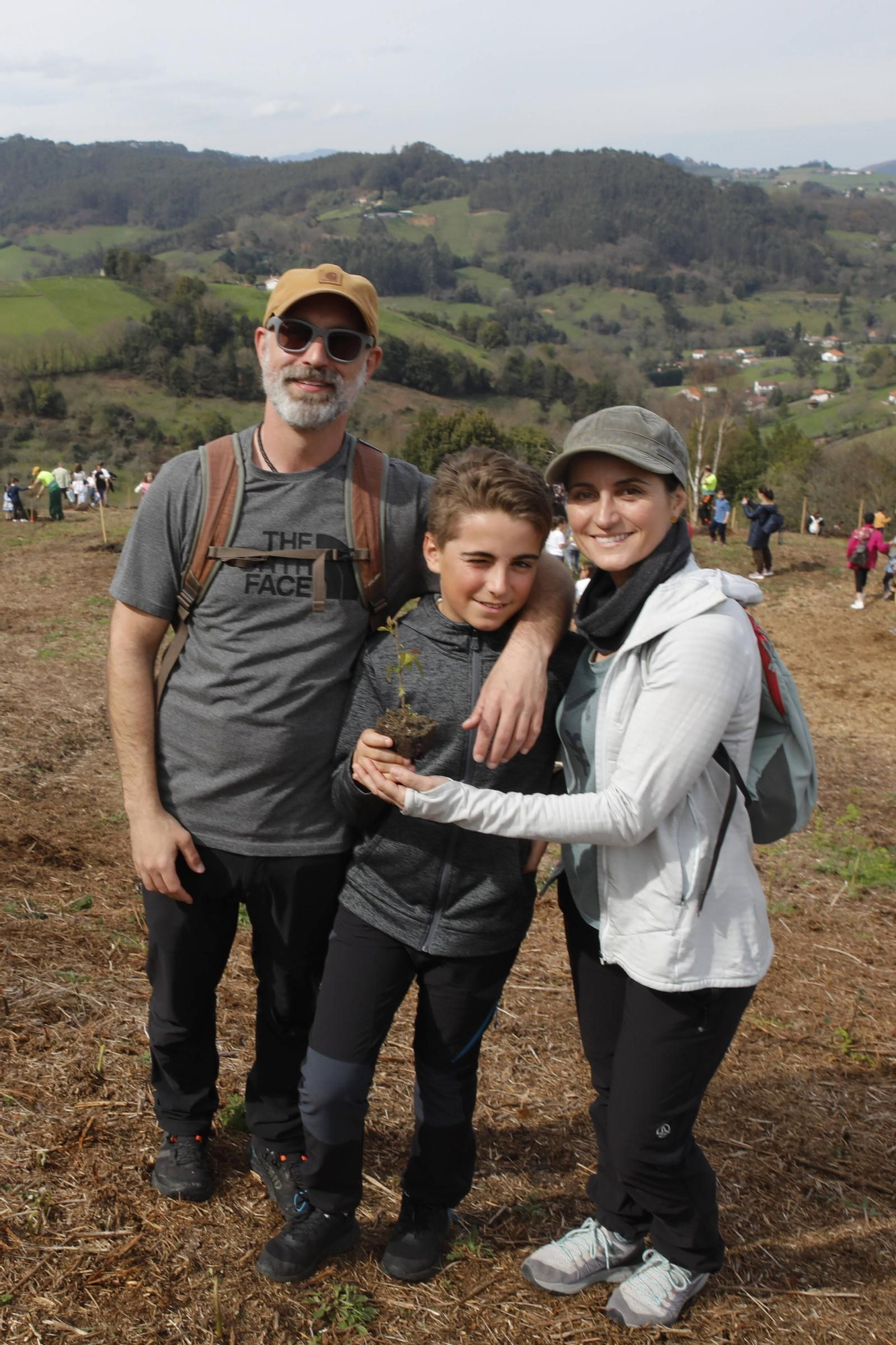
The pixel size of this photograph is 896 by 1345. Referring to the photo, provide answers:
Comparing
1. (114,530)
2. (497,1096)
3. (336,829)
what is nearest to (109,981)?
(497,1096)

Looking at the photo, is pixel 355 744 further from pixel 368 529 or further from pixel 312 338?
pixel 312 338

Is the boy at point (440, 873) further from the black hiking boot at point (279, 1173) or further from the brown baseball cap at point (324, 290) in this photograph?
the brown baseball cap at point (324, 290)

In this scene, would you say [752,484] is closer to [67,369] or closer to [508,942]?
[67,369]

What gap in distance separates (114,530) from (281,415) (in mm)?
18622

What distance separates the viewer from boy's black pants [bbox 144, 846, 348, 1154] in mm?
2537

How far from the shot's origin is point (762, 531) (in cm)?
1825

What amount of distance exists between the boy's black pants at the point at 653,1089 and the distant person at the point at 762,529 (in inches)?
621

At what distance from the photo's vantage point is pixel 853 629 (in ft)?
50.5

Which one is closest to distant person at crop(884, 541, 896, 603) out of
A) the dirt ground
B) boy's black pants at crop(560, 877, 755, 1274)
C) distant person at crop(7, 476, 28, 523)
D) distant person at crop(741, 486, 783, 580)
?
distant person at crop(741, 486, 783, 580)

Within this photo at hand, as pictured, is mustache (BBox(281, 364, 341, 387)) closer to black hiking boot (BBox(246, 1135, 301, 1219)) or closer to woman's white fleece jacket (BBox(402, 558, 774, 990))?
woman's white fleece jacket (BBox(402, 558, 774, 990))

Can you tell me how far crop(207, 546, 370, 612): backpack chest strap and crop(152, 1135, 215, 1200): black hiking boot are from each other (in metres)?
1.52

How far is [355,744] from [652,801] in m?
0.70

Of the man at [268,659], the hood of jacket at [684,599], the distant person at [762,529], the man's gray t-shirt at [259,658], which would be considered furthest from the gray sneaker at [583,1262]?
the distant person at [762,529]

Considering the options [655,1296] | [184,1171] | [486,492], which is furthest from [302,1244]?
[486,492]
